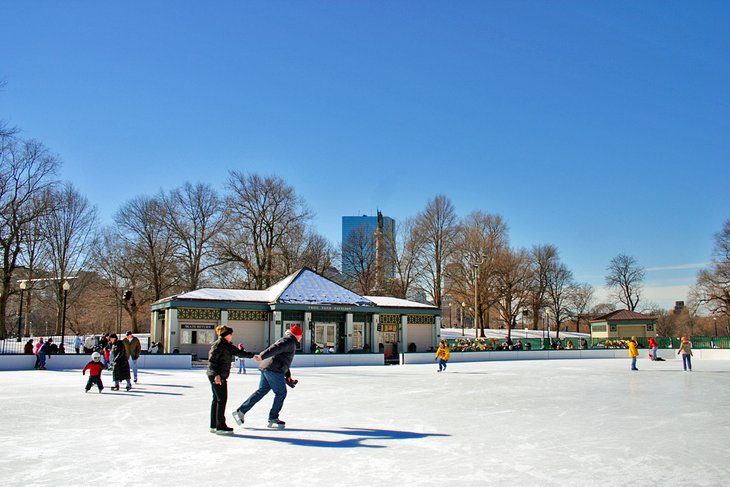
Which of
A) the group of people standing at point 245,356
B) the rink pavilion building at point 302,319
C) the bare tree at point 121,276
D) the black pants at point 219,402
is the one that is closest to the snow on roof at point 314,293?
the rink pavilion building at point 302,319

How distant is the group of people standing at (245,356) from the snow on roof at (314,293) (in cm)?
3072

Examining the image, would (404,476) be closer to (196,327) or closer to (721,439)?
(721,439)

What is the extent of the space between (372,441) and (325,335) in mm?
33967

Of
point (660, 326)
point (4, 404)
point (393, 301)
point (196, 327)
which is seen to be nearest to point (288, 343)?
point (4, 404)

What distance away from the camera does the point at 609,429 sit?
31.0 feet

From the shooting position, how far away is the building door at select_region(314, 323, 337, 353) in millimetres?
41594

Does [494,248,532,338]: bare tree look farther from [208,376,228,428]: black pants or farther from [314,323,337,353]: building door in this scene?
[208,376,228,428]: black pants

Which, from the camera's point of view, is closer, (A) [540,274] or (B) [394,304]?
(B) [394,304]

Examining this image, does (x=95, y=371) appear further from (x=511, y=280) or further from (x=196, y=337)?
(x=511, y=280)

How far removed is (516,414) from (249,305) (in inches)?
1197

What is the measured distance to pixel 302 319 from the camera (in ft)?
134

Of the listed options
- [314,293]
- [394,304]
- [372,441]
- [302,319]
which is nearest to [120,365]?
[372,441]

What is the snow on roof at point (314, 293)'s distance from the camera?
134 feet

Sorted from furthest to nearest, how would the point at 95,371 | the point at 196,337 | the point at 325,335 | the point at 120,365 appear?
1. the point at 325,335
2. the point at 196,337
3. the point at 120,365
4. the point at 95,371
